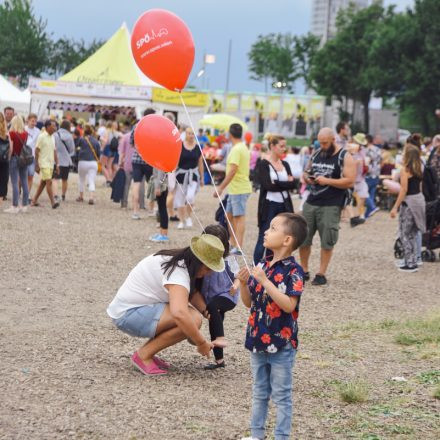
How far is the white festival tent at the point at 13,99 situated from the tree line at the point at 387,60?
32.3 metres

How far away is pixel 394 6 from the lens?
73.2 m

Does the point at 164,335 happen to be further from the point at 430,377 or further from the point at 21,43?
the point at 21,43

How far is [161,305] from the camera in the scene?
19.8ft

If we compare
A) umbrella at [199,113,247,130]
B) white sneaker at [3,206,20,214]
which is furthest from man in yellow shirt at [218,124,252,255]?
umbrella at [199,113,247,130]

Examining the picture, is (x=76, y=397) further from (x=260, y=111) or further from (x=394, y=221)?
(x=260, y=111)

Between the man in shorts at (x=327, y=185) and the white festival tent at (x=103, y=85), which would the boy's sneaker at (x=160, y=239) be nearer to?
the man in shorts at (x=327, y=185)

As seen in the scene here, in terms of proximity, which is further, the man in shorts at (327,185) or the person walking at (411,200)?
the person walking at (411,200)

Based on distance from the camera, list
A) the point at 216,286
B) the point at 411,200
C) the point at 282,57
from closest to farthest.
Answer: the point at 216,286 → the point at 411,200 → the point at 282,57

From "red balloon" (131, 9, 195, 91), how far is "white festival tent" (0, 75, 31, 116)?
2308 cm

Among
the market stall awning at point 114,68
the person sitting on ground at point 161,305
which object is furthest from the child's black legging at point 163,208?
the market stall awning at point 114,68

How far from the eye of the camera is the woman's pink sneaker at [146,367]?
6.03 meters

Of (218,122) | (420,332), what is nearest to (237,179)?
(420,332)

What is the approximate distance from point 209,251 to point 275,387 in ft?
4.09

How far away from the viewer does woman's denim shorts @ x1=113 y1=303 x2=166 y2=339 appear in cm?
598
